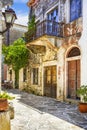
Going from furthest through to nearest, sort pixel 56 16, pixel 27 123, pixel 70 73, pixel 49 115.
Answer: pixel 56 16, pixel 70 73, pixel 49 115, pixel 27 123

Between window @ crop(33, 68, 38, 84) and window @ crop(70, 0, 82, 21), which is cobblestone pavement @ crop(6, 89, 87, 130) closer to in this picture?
window @ crop(70, 0, 82, 21)

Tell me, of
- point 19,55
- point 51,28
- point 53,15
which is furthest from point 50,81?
point 19,55

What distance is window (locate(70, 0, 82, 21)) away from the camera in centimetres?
1280

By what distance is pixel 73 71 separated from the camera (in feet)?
43.7

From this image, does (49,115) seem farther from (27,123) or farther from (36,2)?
(36,2)

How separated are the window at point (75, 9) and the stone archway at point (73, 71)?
1.86 metres

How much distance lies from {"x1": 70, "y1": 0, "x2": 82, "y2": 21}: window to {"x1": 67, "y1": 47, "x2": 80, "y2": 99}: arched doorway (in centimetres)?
186

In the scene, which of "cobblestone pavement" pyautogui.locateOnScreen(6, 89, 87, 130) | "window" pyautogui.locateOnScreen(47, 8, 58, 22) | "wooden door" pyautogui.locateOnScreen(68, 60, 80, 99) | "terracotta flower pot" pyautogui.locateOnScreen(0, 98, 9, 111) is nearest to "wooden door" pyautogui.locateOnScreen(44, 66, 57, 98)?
"wooden door" pyautogui.locateOnScreen(68, 60, 80, 99)

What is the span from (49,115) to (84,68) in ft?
11.7

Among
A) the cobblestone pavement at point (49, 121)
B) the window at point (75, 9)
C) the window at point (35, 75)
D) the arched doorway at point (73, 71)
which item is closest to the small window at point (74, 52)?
the arched doorway at point (73, 71)

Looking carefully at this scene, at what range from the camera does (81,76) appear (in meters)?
12.1

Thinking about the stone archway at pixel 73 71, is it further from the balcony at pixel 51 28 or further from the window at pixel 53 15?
the window at pixel 53 15

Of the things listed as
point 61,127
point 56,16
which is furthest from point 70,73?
point 61,127

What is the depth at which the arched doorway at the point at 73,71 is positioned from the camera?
42.3ft
